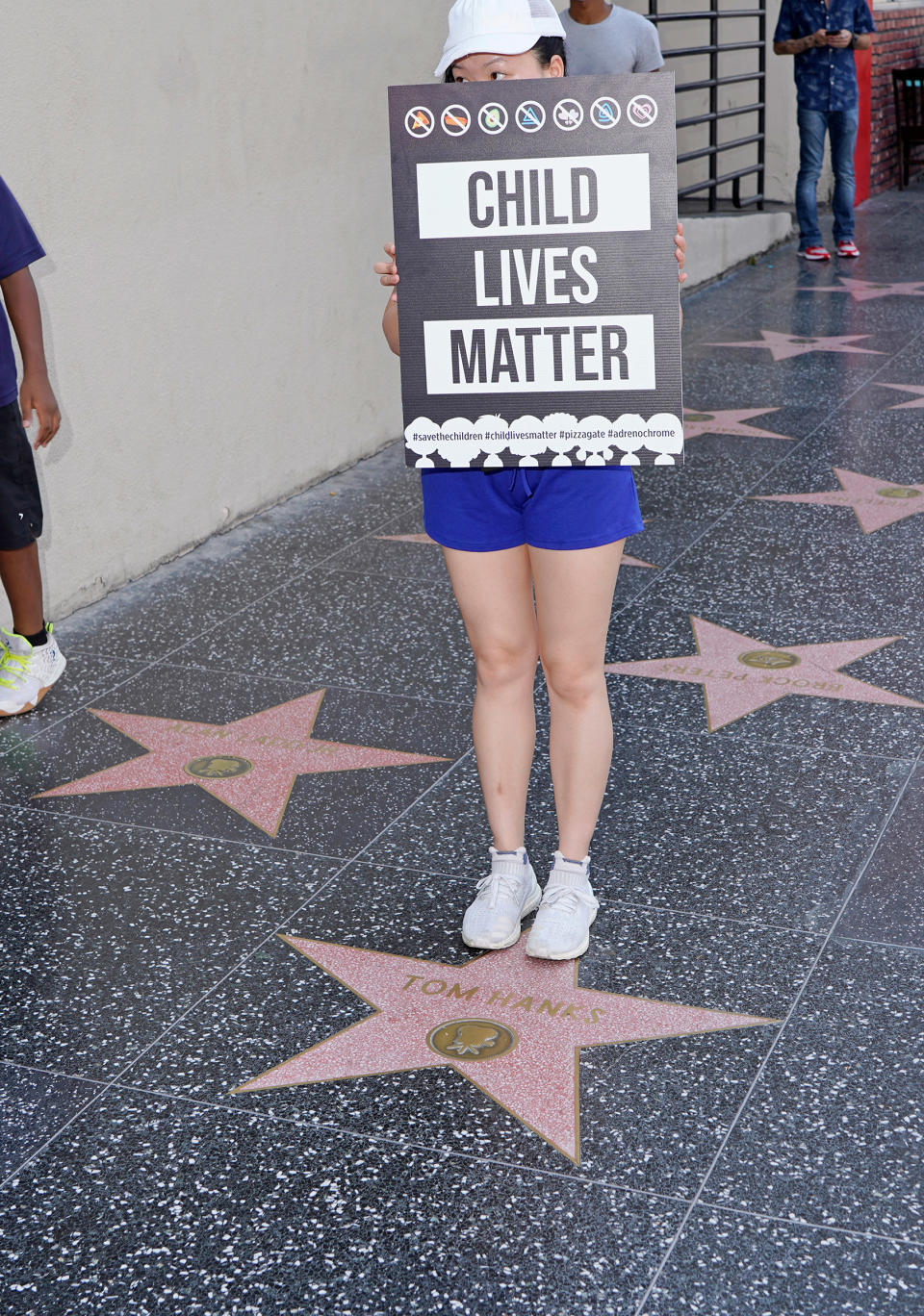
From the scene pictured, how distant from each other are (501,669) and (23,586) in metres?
1.56

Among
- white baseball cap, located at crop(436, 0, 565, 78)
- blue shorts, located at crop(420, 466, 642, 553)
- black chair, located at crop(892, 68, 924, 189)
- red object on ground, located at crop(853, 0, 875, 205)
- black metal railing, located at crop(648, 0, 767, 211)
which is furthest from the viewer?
black chair, located at crop(892, 68, 924, 189)

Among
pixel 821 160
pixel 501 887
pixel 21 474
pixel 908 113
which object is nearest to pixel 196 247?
pixel 21 474

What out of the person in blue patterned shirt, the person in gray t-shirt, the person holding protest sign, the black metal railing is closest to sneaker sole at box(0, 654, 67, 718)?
the person holding protest sign

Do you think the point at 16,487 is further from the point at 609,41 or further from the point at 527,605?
the point at 609,41

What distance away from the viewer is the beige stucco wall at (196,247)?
12.6 feet

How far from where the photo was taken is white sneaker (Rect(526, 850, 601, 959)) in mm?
2328

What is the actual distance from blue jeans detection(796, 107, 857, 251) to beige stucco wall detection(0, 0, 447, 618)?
145 inches

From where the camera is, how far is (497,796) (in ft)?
7.92

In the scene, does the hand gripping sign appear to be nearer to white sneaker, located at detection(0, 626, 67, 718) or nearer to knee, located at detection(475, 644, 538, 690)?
knee, located at detection(475, 644, 538, 690)

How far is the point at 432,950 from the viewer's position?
239 centimetres

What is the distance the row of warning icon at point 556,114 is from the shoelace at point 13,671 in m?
1.83

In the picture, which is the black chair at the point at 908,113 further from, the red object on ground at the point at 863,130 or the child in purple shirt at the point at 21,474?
the child in purple shirt at the point at 21,474

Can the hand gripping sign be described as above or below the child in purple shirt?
above

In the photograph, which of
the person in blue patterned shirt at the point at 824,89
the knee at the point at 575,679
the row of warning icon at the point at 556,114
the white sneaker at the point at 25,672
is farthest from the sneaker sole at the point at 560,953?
the person in blue patterned shirt at the point at 824,89
